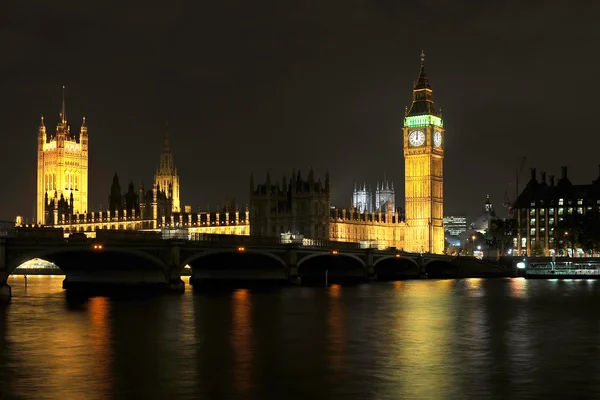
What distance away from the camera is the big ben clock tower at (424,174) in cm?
17712

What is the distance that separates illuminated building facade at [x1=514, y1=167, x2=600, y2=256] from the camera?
184 m

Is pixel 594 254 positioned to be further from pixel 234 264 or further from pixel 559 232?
pixel 234 264

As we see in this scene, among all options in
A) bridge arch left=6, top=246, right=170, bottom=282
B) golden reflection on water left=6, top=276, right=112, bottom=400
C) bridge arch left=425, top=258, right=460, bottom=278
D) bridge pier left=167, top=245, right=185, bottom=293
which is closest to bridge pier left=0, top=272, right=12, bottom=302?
bridge arch left=6, top=246, right=170, bottom=282

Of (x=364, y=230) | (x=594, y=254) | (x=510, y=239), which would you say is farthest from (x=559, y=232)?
(x=364, y=230)

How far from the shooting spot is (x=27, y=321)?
175 ft

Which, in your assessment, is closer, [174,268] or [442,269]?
[174,268]

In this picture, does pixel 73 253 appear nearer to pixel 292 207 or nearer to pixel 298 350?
pixel 298 350

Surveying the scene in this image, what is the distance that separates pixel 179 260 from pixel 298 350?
42.7 metres

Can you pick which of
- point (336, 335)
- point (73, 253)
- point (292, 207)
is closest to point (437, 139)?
point (292, 207)

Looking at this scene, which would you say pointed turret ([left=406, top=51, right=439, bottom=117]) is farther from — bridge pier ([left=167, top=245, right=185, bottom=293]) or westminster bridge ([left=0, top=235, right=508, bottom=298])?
bridge pier ([left=167, top=245, right=185, bottom=293])

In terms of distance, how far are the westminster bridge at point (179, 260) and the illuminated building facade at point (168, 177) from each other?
228 ft

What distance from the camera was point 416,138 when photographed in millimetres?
182250

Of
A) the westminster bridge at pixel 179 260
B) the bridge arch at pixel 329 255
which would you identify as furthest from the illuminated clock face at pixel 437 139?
the bridge arch at pixel 329 255

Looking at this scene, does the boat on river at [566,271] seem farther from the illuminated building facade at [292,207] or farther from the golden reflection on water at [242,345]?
the golden reflection on water at [242,345]
